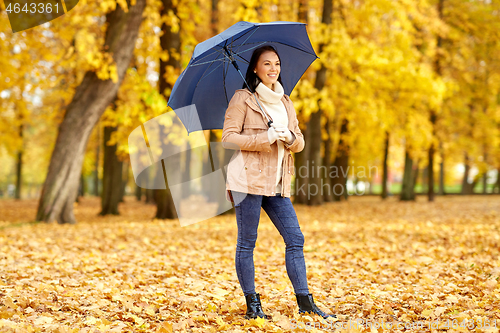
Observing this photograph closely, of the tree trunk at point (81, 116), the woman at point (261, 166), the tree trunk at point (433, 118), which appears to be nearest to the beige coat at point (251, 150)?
the woman at point (261, 166)

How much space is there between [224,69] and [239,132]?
28.7 inches

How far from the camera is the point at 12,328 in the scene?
8.95ft

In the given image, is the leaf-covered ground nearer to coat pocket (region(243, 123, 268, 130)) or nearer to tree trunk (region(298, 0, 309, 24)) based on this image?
coat pocket (region(243, 123, 268, 130))

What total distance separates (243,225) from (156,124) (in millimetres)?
9093

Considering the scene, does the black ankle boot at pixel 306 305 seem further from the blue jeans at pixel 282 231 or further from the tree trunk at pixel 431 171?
the tree trunk at pixel 431 171

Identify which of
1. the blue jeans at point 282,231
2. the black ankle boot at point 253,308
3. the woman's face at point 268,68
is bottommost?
the black ankle boot at point 253,308

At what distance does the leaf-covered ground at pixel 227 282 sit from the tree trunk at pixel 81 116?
4.89 ft

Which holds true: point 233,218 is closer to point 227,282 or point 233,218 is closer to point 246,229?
point 227,282

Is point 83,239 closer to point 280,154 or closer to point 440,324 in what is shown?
point 280,154

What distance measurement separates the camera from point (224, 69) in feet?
11.4

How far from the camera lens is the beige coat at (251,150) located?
9.63 ft

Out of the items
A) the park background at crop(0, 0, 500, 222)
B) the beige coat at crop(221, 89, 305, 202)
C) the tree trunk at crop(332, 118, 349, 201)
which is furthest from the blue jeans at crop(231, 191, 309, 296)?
the tree trunk at crop(332, 118, 349, 201)

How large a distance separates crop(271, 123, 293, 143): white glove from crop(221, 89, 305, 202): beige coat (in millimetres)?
64

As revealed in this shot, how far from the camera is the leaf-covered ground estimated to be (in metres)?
3.11
